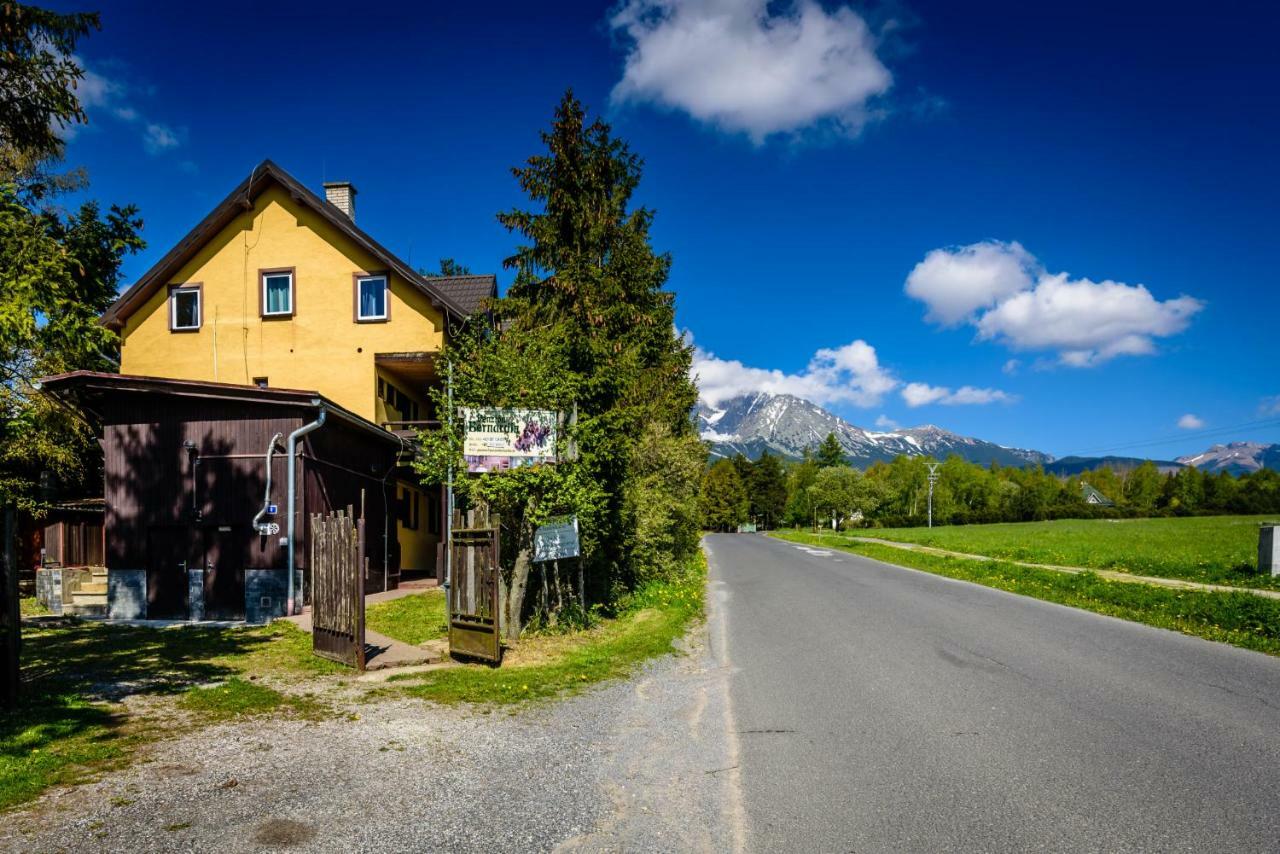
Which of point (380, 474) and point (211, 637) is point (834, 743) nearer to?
point (211, 637)

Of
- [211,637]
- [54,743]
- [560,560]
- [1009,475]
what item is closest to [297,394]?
[211,637]

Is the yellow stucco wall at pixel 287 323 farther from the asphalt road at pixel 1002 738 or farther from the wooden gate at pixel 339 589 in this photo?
the asphalt road at pixel 1002 738

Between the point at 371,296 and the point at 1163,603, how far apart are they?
72.4ft

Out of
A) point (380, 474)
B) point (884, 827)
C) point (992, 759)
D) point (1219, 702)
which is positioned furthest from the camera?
point (380, 474)

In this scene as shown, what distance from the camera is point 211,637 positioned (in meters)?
13.2

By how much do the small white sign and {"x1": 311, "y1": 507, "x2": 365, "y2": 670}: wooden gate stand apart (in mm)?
2786

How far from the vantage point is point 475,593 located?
1058cm

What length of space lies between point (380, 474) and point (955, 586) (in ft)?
53.3

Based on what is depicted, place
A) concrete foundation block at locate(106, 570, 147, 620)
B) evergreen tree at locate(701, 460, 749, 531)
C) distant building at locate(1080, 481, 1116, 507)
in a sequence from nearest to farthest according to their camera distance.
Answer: concrete foundation block at locate(106, 570, 147, 620), evergreen tree at locate(701, 460, 749, 531), distant building at locate(1080, 481, 1116, 507)

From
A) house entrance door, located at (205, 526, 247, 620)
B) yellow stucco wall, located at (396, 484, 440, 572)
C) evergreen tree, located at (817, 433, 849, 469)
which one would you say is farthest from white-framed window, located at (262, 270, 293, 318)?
evergreen tree, located at (817, 433, 849, 469)

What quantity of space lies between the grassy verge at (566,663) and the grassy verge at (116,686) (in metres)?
1.62

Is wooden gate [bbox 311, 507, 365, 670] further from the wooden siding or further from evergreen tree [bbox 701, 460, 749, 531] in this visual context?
evergreen tree [bbox 701, 460, 749, 531]

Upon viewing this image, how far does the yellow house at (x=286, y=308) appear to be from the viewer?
75.5 ft

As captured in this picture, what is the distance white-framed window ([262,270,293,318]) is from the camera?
23516mm
